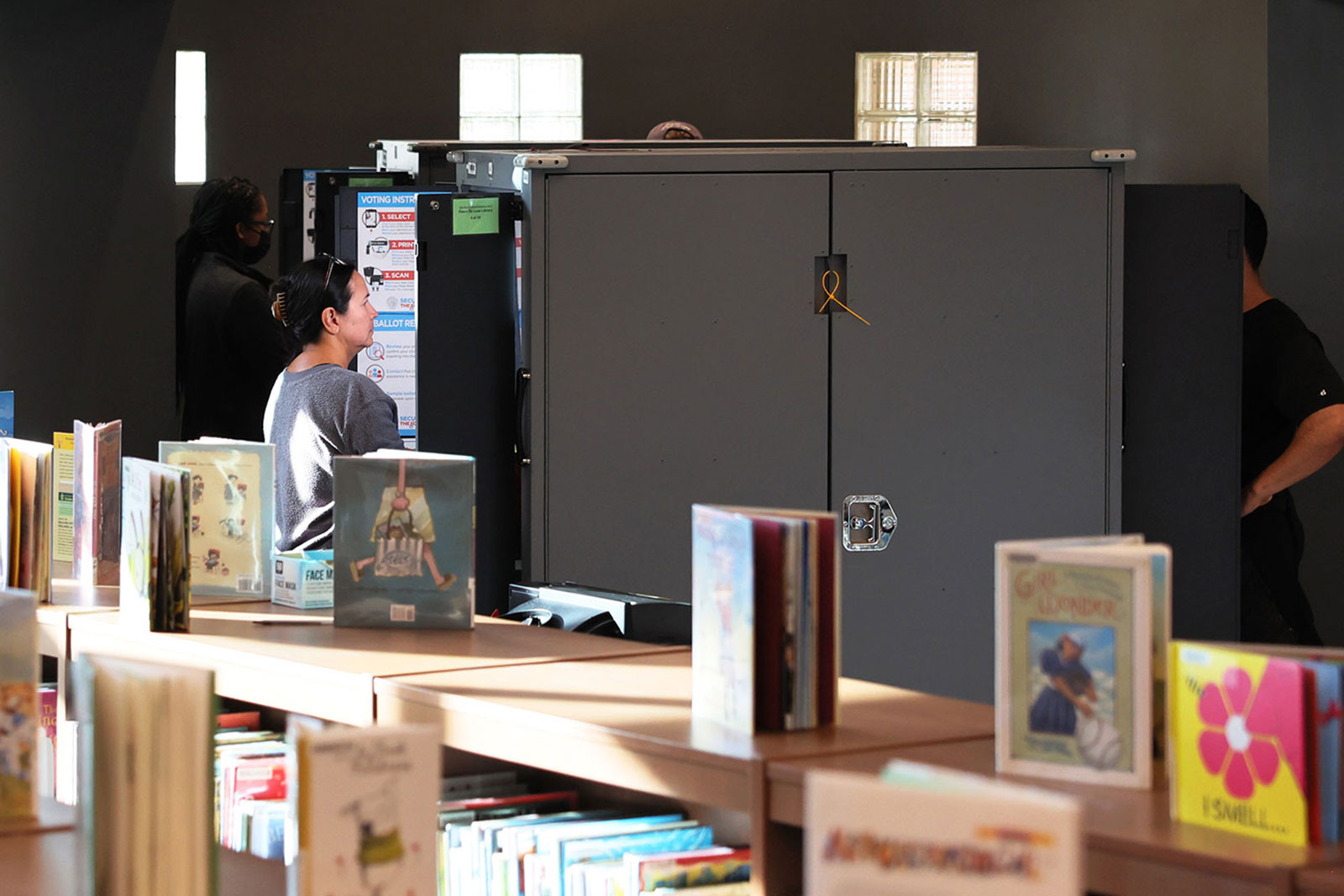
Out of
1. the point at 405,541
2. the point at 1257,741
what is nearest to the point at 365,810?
the point at 1257,741

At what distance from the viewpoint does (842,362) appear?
16.2 ft

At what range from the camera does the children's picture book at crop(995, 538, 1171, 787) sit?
203 centimetres

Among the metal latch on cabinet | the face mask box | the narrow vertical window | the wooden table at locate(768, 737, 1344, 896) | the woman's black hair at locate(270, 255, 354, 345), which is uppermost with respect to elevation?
the narrow vertical window

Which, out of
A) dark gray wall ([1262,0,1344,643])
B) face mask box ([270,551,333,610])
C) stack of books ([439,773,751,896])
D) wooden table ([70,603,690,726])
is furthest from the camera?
dark gray wall ([1262,0,1344,643])

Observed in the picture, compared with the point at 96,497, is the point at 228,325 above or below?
above

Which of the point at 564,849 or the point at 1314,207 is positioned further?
the point at 1314,207

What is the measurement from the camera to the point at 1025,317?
503 cm

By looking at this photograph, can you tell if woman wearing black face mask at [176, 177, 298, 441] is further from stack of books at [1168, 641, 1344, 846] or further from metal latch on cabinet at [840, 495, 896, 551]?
stack of books at [1168, 641, 1344, 846]

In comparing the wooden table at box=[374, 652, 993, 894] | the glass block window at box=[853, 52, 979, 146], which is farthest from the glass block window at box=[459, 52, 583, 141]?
the wooden table at box=[374, 652, 993, 894]

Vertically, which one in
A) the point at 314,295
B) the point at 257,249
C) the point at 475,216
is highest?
the point at 257,249

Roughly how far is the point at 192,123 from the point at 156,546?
21.1ft

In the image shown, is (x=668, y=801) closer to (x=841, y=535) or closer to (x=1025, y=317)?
(x=841, y=535)

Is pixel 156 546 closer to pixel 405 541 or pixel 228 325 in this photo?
pixel 405 541

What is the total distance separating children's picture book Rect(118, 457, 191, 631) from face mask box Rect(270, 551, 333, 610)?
292 mm
